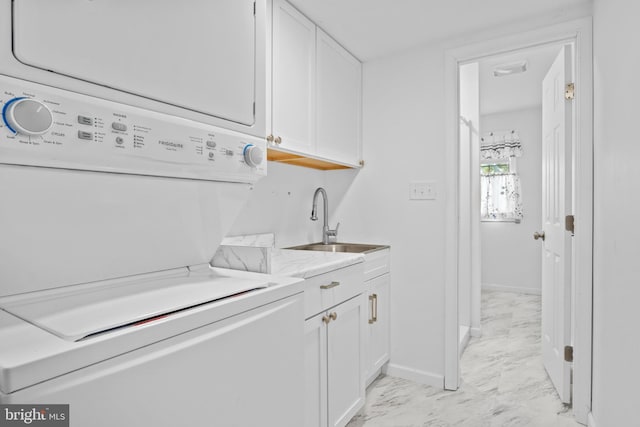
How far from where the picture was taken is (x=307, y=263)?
1585 millimetres

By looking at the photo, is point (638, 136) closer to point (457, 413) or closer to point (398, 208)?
point (398, 208)

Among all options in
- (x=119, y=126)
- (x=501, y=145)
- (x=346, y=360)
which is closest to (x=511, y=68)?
(x=501, y=145)

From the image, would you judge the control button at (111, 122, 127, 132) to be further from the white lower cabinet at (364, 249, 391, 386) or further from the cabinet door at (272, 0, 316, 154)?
the white lower cabinet at (364, 249, 391, 386)

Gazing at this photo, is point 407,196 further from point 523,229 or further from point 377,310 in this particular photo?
point 523,229

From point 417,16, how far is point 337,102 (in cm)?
69

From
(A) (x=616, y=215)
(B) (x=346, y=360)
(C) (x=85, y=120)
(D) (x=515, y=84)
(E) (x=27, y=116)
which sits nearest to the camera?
(E) (x=27, y=116)

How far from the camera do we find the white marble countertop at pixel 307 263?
1.41 meters

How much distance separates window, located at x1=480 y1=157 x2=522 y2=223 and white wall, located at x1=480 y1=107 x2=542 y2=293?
3.1 inches

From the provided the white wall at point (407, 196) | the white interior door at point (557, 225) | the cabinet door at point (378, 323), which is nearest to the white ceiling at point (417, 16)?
the white wall at point (407, 196)

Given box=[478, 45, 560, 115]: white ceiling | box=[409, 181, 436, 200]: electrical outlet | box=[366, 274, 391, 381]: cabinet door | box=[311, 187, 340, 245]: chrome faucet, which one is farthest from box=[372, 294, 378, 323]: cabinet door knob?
box=[478, 45, 560, 115]: white ceiling

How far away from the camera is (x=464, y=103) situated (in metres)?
3.25

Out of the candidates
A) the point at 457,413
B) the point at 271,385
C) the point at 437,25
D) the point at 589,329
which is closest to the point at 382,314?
the point at 457,413

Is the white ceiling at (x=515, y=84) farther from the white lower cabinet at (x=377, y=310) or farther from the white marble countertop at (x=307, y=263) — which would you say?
the white marble countertop at (x=307, y=263)

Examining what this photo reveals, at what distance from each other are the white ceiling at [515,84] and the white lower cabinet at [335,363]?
2.20 meters
